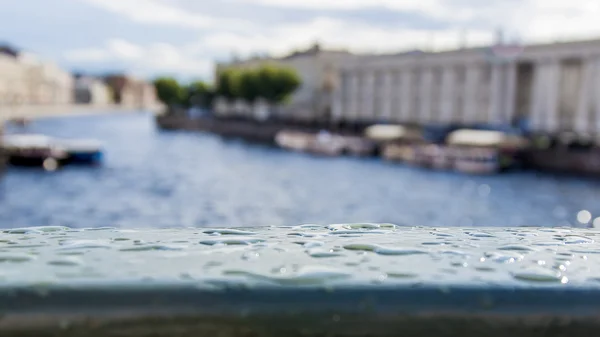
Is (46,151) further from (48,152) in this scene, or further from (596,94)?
(596,94)

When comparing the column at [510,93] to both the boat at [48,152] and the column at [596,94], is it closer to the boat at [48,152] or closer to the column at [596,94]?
the column at [596,94]

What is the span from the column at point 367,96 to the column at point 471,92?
672 inches

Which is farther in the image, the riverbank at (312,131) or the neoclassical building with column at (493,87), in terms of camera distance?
the neoclassical building with column at (493,87)

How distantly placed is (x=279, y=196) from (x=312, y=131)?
45.6m

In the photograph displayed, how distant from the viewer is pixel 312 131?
80.1 meters

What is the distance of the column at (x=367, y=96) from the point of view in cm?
8419

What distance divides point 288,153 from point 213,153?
19.7ft

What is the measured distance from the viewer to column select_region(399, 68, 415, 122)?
253 feet

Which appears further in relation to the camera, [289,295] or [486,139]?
[486,139]

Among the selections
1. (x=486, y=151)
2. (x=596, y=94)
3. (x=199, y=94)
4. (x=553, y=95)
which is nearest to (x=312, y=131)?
(x=553, y=95)

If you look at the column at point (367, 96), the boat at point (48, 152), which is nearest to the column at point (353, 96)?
the column at point (367, 96)

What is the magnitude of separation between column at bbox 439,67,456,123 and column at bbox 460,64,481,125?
6.14 ft

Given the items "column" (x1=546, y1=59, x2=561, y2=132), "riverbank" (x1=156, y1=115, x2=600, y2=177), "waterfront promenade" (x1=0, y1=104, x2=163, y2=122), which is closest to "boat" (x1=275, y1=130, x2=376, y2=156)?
"riverbank" (x1=156, y1=115, x2=600, y2=177)

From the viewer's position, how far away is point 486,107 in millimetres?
66375
